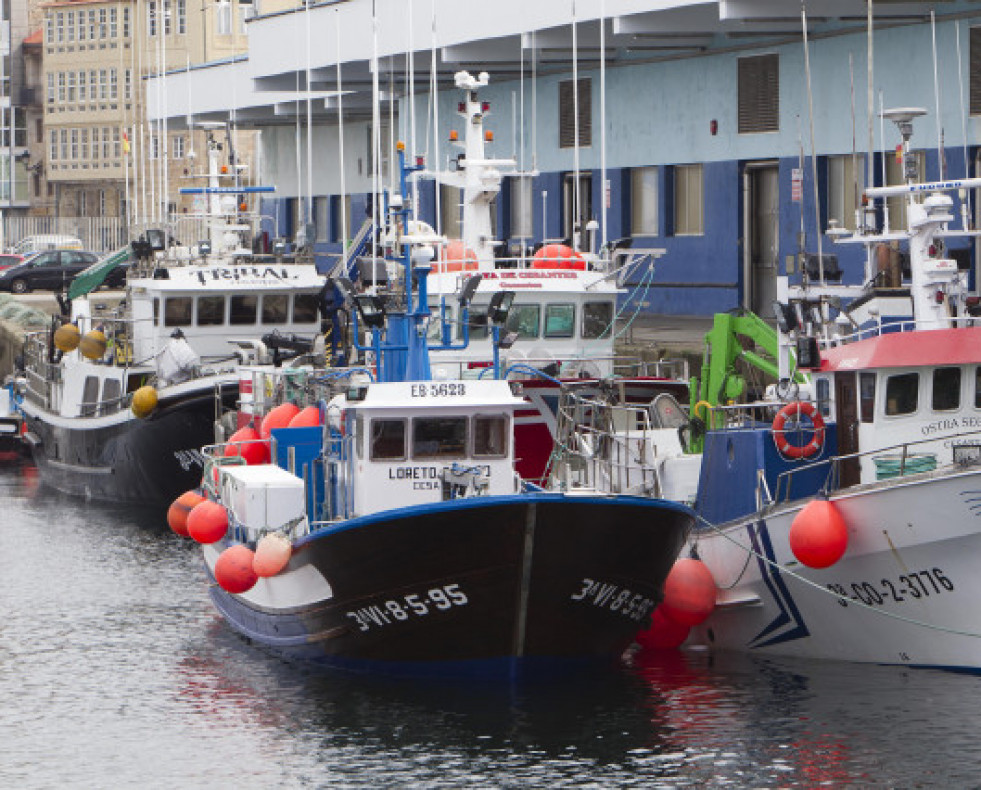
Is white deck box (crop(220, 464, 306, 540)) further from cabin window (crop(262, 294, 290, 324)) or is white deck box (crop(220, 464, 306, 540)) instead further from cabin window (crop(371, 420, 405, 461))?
cabin window (crop(262, 294, 290, 324))

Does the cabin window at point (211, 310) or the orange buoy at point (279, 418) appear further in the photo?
the cabin window at point (211, 310)

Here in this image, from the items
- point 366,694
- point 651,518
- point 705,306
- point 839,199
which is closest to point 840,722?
point 651,518

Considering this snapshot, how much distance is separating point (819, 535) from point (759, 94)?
720 inches

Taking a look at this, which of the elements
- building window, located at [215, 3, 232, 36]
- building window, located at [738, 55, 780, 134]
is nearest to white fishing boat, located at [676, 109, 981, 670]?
building window, located at [738, 55, 780, 134]

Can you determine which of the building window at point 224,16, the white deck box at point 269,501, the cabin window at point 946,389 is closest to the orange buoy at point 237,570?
the white deck box at point 269,501

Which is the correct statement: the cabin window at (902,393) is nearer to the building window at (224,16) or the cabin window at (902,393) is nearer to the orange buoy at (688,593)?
the orange buoy at (688,593)

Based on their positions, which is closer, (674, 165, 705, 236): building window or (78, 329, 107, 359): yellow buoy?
(78, 329, 107, 359): yellow buoy

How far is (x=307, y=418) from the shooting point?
20.5m

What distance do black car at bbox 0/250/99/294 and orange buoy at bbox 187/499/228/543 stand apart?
37566 mm

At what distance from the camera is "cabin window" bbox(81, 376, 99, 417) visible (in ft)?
102

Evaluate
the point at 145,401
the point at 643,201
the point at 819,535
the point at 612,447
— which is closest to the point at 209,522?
the point at 612,447

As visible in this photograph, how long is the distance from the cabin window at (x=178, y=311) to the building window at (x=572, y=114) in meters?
10.9

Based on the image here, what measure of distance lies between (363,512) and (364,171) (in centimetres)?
3196

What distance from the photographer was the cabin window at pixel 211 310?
1176 inches
